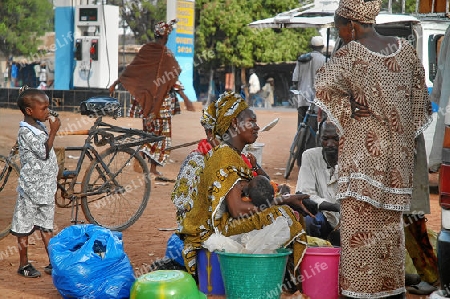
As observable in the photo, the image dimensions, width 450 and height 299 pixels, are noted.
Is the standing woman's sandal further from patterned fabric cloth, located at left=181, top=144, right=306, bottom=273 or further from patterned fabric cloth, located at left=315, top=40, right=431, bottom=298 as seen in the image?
patterned fabric cloth, located at left=315, top=40, right=431, bottom=298

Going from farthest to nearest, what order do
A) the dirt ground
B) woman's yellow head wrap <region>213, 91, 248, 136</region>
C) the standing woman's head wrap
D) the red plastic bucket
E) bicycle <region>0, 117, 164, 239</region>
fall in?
1. bicycle <region>0, 117, 164, 239</region>
2. the dirt ground
3. woman's yellow head wrap <region>213, 91, 248, 136</region>
4. the red plastic bucket
5. the standing woman's head wrap

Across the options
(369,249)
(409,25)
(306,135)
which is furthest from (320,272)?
(409,25)

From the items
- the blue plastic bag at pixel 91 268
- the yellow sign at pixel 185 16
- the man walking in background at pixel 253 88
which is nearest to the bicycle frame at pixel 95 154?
the blue plastic bag at pixel 91 268

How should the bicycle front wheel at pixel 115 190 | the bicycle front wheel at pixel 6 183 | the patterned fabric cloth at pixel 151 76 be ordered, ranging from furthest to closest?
the patterned fabric cloth at pixel 151 76 → the bicycle front wheel at pixel 115 190 → the bicycle front wheel at pixel 6 183

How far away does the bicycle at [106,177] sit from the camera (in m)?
6.71

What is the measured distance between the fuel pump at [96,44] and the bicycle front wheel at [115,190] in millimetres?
13286

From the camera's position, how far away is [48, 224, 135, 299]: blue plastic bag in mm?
4785

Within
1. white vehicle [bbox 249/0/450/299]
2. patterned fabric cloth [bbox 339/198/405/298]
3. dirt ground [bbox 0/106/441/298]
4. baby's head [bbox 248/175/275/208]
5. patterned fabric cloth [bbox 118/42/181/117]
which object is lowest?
Answer: dirt ground [bbox 0/106/441/298]

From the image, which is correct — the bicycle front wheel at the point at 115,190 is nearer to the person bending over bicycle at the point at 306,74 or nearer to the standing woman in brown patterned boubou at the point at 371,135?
the standing woman in brown patterned boubou at the point at 371,135

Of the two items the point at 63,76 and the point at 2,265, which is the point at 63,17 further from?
the point at 2,265

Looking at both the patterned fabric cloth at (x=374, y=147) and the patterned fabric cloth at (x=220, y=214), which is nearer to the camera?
the patterned fabric cloth at (x=374, y=147)

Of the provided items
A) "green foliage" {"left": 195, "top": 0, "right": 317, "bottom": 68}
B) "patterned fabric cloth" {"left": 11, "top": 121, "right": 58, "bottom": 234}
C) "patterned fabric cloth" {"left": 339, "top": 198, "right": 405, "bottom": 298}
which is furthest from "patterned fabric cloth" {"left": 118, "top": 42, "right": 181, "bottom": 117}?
"green foliage" {"left": 195, "top": 0, "right": 317, "bottom": 68}

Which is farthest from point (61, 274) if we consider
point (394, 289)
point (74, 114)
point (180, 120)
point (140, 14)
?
point (140, 14)

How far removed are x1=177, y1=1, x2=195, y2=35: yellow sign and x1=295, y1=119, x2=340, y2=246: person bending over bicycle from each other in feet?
68.0
